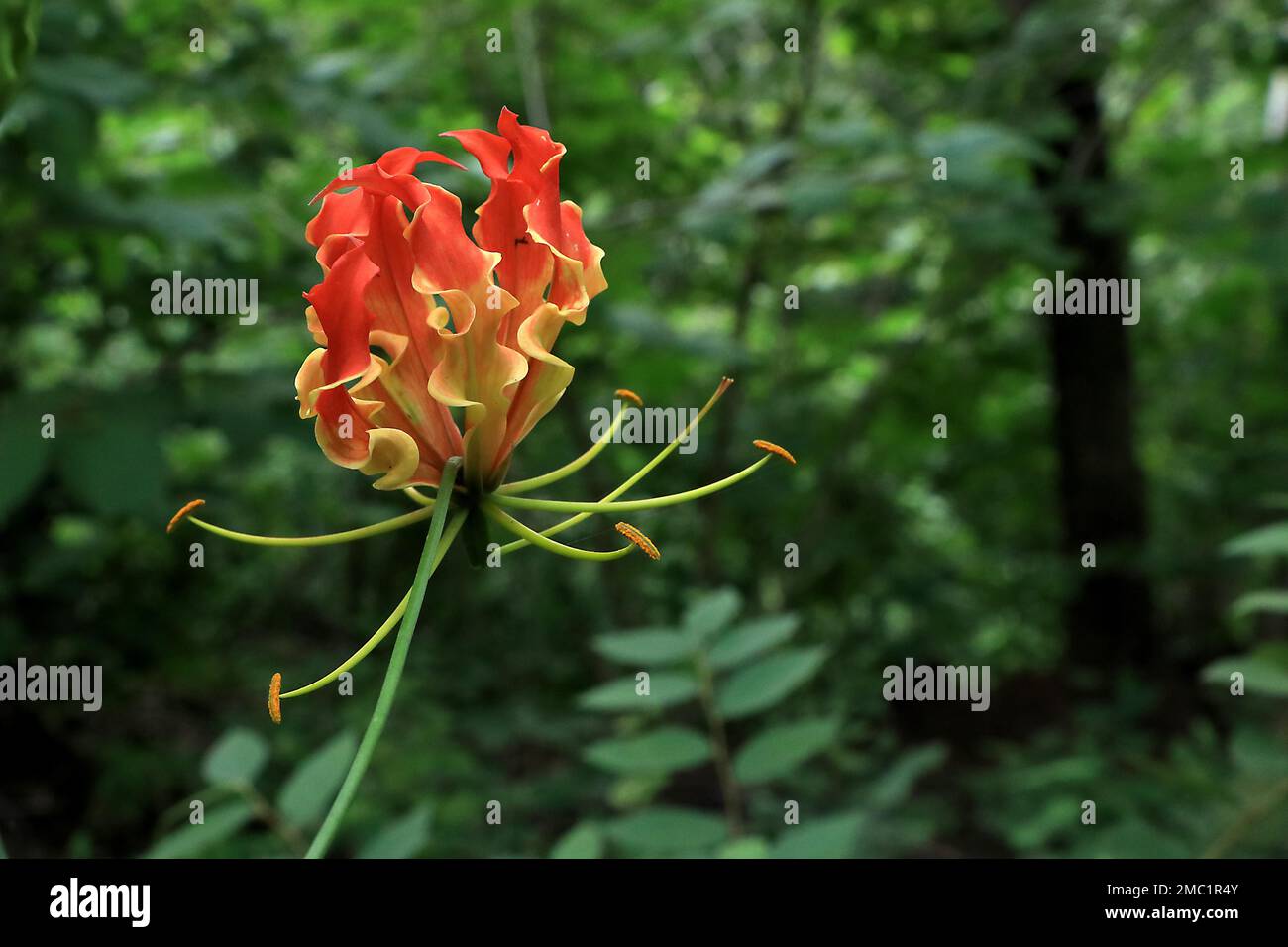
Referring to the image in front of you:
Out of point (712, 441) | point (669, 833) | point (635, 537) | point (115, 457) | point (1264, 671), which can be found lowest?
point (669, 833)

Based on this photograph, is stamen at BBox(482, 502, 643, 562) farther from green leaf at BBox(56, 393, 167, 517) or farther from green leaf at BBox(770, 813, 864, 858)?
green leaf at BBox(56, 393, 167, 517)

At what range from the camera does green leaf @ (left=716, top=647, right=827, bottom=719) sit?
1.15m

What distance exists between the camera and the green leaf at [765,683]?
115 cm

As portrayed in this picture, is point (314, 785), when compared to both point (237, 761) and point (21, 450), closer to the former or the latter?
point (237, 761)

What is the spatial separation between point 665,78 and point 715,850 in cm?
197

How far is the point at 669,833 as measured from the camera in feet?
3.65

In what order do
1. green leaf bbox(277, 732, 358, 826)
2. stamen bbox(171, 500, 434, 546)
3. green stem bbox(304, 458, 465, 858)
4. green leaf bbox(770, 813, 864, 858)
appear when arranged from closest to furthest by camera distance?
1. green stem bbox(304, 458, 465, 858)
2. stamen bbox(171, 500, 434, 546)
3. green leaf bbox(770, 813, 864, 858)
4. green leaf bbox(277, 732, 358, 826)

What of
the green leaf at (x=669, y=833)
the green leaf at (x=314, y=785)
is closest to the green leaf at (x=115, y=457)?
the green leaf at (x=314, y=785)

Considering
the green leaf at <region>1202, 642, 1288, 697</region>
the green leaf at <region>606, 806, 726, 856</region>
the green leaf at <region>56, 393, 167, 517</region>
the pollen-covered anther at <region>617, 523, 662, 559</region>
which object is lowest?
the green leaf at <region>606, 806, 726, 856</region>

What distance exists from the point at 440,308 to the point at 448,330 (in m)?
0.01

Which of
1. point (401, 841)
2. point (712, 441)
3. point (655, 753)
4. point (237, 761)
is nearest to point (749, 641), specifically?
point (655, 753)

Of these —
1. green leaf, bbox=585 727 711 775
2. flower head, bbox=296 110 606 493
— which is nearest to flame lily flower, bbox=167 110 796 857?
flower head, bbox=296 110 606 493

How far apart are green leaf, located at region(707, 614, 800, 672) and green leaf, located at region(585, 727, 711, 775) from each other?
87mm
